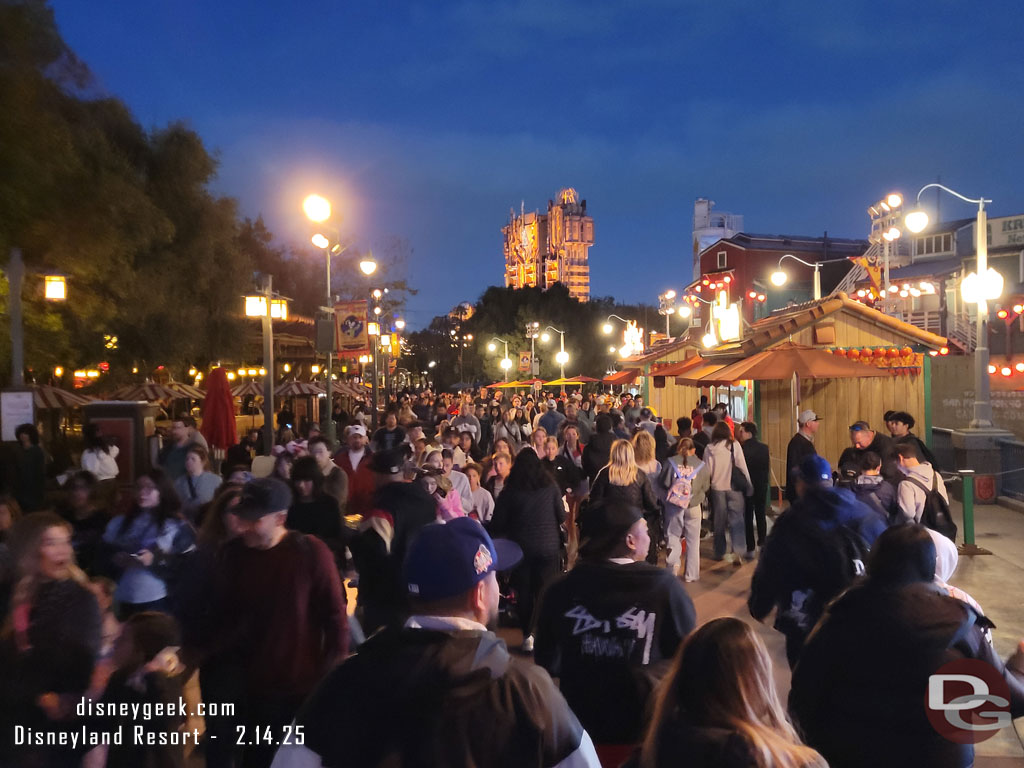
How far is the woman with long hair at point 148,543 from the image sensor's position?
481 cm

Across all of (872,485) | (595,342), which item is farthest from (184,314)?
(595,342)

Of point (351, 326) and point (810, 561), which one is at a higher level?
point (351, 326)

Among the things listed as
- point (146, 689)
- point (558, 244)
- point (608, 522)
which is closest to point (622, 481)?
point (608, 522)

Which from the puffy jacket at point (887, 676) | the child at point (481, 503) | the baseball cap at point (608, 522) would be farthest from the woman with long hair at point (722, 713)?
the child at point (481, 503)

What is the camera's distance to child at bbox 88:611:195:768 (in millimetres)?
3463

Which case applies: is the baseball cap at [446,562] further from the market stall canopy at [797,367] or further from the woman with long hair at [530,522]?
the market stall canopy at [797,367]

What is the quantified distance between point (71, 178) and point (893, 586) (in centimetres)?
1094

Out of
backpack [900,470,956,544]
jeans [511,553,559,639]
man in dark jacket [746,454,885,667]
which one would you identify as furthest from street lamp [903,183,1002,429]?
man in dark jacket [746,454,885,667]

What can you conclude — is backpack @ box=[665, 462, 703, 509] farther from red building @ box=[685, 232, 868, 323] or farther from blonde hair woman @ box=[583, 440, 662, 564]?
red building @ box=[685, 232, 868, 323]

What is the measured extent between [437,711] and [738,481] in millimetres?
8438

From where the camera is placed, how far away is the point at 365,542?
15.8ft

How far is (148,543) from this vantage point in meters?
5.11

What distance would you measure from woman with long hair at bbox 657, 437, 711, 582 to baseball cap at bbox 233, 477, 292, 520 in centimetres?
595

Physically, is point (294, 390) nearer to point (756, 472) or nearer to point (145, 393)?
point (145, 393)
